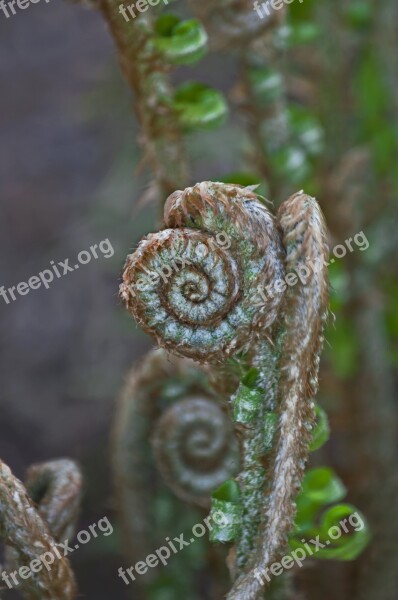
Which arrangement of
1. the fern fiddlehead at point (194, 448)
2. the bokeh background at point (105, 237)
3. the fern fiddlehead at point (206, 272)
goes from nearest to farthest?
the fern fiddlehead at point (206, 272) < the fern fiddlehead at point (194, 448) < the bokeh background at point (105, 237)

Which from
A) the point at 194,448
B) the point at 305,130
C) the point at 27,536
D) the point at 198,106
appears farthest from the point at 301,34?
the point at 27,536

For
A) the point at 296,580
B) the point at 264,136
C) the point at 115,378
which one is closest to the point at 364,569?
the point at 296,580

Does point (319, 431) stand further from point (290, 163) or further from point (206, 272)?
point (290, 163)

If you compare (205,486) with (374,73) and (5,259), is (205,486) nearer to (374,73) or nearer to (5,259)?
(374,73)

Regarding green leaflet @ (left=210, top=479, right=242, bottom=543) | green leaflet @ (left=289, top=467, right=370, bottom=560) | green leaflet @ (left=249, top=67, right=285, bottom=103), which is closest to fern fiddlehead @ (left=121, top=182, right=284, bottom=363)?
green leaflet @ (left=210, top=479, right=242, bottom=543)

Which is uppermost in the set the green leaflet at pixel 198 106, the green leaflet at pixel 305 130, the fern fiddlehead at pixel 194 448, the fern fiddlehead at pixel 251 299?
the green leaflet at pixel 198 106

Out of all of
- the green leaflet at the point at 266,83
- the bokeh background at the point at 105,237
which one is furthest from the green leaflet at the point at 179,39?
the green leaflet at the point at 266,83

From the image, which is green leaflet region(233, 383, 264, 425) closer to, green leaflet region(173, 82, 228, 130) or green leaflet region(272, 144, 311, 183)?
green leaflet region(173, 82, 228, 130)

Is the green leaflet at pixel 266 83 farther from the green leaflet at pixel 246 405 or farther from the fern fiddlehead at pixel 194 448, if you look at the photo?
the green leaflet at pixel 246 405
